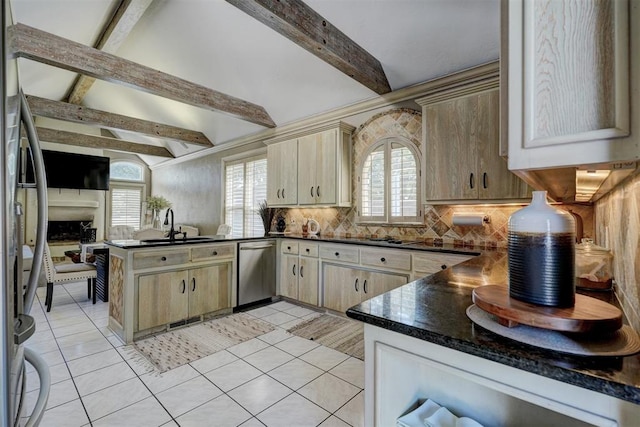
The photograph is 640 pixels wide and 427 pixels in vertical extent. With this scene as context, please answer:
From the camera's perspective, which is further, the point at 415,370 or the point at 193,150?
the point at 193,150

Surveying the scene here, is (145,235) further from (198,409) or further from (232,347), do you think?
(198,409)

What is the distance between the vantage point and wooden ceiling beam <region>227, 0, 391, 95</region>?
228cm

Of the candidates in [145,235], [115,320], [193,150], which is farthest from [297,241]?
[193,150]

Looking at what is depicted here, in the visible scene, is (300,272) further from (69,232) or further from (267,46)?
(69,232)

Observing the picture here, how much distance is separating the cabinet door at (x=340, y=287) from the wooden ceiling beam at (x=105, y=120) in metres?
4.58

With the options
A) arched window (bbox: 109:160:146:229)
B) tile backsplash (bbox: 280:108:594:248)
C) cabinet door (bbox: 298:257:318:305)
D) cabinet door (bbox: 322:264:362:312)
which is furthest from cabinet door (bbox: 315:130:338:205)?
arched window (bbox: 109:160:146:229)

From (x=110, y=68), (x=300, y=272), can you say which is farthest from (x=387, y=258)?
(x=110, y=68)

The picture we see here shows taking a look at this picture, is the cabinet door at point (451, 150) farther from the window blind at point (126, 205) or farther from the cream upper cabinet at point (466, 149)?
the window blind at point (126, 205)

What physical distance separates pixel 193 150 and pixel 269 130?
9.88ft

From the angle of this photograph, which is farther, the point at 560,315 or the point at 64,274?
the point at 64,274

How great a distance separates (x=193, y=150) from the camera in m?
7.39

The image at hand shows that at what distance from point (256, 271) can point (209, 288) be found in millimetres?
688

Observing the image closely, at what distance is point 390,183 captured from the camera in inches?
149

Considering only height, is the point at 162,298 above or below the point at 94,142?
below
